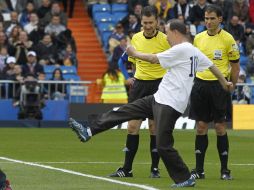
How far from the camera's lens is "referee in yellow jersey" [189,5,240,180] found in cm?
1645

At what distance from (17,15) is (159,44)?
18.5 metres

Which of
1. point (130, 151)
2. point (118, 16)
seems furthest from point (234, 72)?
point (118, 16)

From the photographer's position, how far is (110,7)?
3712 cm

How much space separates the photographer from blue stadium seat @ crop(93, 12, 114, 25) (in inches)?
262

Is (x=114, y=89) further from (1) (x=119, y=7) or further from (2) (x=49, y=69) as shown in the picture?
(1) (x=119, y=7)

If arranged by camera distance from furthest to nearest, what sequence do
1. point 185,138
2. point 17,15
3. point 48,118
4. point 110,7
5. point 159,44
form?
point 110,7 → point 17,15 → point 48,118 → point 185,138 → point 159,44

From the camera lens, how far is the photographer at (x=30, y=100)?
3028 centimetres

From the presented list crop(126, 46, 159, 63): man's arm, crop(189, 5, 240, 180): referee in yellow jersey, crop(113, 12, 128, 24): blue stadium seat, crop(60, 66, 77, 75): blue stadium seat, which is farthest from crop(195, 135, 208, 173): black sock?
crop(113, 12, 128, 24): blue stadium seat

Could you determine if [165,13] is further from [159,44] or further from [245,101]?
[159,44]

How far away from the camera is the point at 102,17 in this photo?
36750mm

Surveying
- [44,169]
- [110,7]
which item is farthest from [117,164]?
[110,7]

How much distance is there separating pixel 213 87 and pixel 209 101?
225mm

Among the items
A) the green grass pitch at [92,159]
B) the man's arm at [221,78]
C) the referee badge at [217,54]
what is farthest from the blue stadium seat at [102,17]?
the man's arm at [221,78]

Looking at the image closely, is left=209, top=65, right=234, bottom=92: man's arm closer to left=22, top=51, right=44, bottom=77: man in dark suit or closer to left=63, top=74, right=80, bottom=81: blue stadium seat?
left=22, top=51, right=44, bottom=77: man in dark suit
